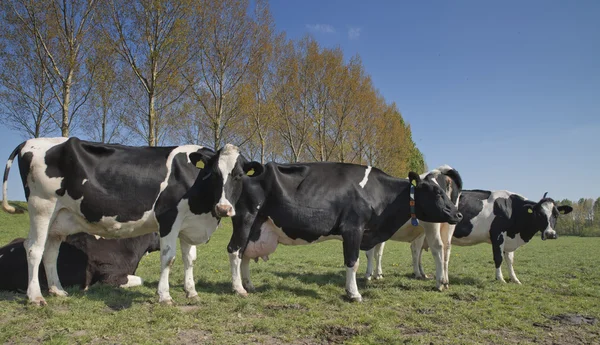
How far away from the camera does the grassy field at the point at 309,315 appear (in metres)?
5.30

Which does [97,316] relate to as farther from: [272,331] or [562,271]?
[562,271]

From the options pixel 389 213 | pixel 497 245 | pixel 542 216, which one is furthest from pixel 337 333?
pixel 542 216

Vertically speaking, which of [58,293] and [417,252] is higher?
[417,252]

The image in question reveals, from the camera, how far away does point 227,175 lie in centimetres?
682

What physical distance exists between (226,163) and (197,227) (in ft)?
4.21

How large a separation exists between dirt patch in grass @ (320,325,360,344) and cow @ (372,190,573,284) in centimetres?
539

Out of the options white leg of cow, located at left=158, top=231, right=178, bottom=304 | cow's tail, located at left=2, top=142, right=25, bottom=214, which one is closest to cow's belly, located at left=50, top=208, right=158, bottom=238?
white leg of cow, located at left=158, top=231, right=178, bottom=304

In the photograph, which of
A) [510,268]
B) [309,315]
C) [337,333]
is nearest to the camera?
[337,333]

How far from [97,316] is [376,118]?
42272 millimetres

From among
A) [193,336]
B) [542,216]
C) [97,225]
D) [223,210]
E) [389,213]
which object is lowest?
[193,336]

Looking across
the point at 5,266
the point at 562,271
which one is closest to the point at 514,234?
the point at 562,271

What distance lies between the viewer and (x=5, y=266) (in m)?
7.41

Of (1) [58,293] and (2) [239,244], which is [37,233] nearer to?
(1) [58,293]

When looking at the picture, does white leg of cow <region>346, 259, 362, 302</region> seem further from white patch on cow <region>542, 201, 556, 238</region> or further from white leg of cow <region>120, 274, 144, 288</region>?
white patch on cow <region>542, 201, 556, 238</region>
